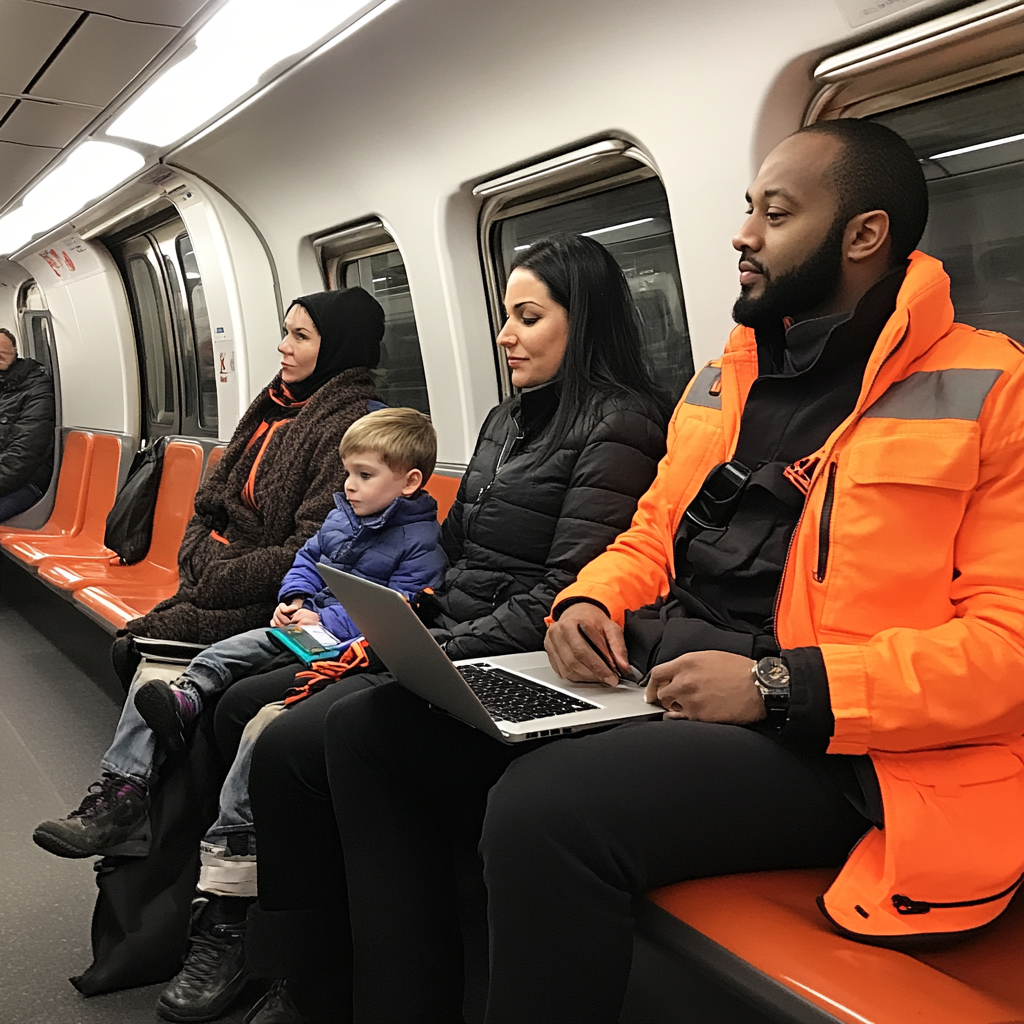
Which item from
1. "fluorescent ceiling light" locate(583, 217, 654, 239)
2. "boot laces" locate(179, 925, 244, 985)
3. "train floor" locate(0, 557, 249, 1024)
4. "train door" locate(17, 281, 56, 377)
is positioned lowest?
"train floor" locate(0, 557, 249, 1024)

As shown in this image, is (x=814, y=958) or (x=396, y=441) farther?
(x=396, y=441)

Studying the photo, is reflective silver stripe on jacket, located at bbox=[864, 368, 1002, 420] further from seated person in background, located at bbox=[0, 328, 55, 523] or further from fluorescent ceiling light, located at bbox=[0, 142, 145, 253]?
seated person in background, located at bbox=[0, 328, 55, 523]

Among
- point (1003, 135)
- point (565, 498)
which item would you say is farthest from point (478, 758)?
point (1003, 135)

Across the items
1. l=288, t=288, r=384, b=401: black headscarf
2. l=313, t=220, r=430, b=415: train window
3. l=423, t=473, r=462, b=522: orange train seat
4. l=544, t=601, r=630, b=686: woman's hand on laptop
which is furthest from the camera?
l=313, t=220, r=430, b=415: train window

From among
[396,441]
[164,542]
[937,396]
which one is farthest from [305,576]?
[164,542]

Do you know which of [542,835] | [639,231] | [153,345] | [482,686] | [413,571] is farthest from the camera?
[153,345]

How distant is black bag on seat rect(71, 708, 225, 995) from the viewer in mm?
2592

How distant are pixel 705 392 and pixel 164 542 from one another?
437 cm

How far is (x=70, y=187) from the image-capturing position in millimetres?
6305

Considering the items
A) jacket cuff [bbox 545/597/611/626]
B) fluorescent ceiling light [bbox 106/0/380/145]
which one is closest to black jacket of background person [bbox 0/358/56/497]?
fluorescent ceiling light [bbox 106/0/380/145]

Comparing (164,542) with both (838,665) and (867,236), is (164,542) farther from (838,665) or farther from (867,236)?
(838,665)

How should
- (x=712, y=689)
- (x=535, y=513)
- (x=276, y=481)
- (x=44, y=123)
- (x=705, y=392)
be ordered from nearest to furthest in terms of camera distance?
(x=712, y=689) < (x=705, y=392) < (x=535, y=513) < (x=276, y=481) < (x=44, y=123)

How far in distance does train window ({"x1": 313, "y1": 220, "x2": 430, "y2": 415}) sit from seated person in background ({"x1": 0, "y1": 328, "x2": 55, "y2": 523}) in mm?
4093

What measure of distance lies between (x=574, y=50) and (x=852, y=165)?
1.41m
